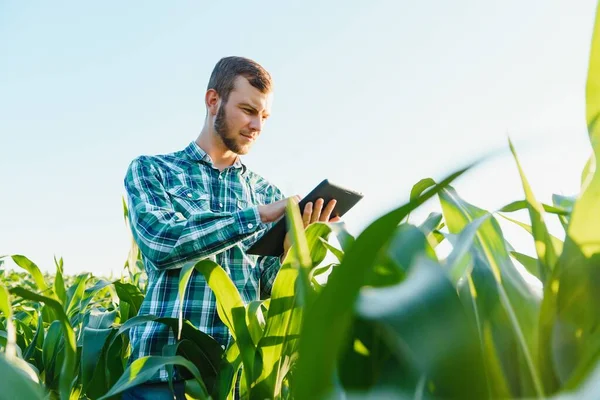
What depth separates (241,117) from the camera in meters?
1.59

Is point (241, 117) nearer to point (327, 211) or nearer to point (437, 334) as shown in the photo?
point (327, 211)

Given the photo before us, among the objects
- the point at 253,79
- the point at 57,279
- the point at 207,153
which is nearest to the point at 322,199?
the point at 57,279

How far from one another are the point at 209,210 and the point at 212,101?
1.66 feet

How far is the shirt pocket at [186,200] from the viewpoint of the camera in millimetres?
1348

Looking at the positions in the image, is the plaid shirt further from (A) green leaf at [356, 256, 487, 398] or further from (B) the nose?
(A) green leaf at [356, 256, 487, 398]

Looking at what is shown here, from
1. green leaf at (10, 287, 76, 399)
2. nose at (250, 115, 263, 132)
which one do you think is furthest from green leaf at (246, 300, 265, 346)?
nose at (250, 115, 263, 132)

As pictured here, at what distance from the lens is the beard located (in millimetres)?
1587

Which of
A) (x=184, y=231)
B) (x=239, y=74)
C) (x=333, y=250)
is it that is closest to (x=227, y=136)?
(x=239, y=74)

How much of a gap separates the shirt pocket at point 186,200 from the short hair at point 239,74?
395 millimetres

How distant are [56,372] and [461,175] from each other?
747mm

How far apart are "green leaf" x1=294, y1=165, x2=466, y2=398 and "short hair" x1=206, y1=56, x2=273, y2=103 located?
1.49 metres

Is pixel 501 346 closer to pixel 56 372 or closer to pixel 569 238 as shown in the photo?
pixel 569 238

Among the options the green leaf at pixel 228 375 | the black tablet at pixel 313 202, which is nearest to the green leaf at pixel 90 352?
the green leaf at pixel 228 375

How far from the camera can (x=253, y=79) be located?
1.63 m
